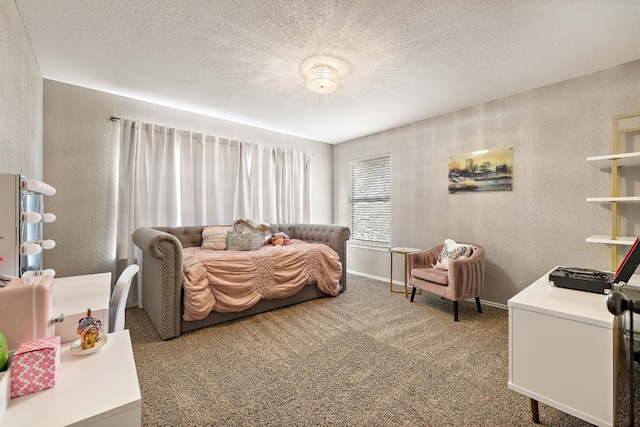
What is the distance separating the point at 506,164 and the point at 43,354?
3.80 meters

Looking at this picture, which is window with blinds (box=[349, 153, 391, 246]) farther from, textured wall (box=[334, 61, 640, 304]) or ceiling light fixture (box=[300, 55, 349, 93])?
ceiling light fixture (box=[300, 55, 349, 93])

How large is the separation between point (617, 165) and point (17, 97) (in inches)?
173

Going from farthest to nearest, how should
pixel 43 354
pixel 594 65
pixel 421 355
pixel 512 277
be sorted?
1. pixel 512 277
2. pixel 594 65
3. pixel 421 355
4. pixel 43 354

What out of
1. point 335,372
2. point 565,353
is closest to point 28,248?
point 335,372

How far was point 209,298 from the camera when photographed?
100 inches

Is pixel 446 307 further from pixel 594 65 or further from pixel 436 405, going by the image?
pixel 594 65

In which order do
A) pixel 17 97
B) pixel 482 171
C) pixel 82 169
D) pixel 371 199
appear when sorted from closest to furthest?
1. pixel 17 97
2. pixel 82 169
3. pixel 482 171
4. pixel 371 199

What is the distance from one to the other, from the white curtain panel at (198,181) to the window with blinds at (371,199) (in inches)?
34.7

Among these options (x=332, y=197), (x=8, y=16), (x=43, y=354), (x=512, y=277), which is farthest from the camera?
(x=332, y=197)

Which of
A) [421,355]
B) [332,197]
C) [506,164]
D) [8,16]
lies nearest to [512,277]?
[506,164]

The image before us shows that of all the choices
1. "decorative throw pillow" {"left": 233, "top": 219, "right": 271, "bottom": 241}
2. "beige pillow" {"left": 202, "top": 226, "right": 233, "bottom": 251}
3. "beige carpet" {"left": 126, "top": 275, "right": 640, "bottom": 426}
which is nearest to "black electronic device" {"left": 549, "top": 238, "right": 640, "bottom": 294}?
"beige carpet" {"left": 126, "top": 275, "right": 640, "bottom": 426}

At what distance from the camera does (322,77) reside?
7.52ft

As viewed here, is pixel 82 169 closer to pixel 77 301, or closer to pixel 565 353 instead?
pixel 77 301

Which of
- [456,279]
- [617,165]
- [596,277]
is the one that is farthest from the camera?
[456,279]
